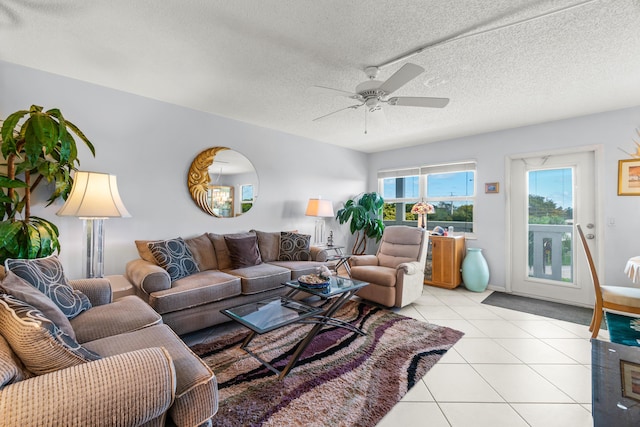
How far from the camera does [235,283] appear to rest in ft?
9.37

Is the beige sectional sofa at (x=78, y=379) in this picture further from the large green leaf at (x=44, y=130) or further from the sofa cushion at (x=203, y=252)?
the sofa cushion at (x=203, y=252)

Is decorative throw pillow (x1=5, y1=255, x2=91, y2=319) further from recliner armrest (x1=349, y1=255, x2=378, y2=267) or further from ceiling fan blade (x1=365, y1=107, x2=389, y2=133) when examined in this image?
ceiling fan blade (x1=365, y1=107, x2=389, y2=133)

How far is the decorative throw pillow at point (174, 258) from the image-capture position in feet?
9.28

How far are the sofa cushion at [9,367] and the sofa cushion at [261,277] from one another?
1951 mm

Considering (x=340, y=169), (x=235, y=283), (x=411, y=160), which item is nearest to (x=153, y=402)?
(x=235, y=283)

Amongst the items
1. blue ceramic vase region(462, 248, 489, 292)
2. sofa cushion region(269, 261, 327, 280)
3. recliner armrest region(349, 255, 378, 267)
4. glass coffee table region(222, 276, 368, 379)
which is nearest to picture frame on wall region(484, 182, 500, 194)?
blue ceramic vase region(462, 248, 489, 292)

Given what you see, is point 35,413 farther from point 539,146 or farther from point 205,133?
point 539,146

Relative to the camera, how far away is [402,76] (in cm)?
192

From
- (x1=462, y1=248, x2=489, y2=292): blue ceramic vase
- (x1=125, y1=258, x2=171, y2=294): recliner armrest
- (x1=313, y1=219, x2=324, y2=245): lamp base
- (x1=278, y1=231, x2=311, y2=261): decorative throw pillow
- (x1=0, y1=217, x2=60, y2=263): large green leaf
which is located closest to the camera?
(x1=0, y1=217, x2=60, y2=263): large green leaf

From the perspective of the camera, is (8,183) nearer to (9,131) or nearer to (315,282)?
(9,131)

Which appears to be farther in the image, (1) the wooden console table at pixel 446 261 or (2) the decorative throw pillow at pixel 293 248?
(1) the wooden console table at pixel 446 261

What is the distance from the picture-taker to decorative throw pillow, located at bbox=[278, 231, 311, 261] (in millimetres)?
3908

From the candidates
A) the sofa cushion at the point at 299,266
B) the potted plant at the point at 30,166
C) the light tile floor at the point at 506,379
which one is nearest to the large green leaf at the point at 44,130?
the potted plant at the point at 30,166

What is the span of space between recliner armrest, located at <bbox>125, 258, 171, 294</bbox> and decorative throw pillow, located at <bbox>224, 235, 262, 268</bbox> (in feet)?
2.79
